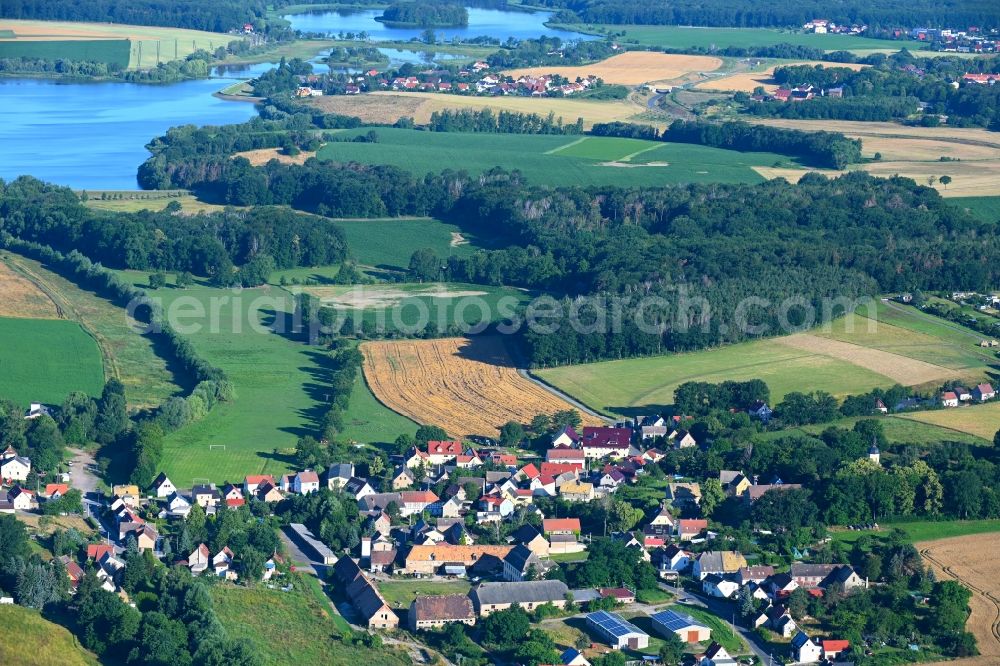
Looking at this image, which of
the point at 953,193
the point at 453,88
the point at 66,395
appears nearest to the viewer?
the point at 66,395

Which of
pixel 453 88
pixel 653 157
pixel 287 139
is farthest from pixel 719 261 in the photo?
pixel 453 88

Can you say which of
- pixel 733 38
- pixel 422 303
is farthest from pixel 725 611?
pixel 733 38

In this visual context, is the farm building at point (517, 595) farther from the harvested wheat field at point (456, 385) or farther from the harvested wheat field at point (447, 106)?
the harvested wheat field at point (447, 106)

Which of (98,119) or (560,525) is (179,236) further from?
(98,119)

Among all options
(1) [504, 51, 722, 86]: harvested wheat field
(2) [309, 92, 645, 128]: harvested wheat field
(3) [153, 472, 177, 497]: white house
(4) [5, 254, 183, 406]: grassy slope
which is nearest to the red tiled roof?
(3) [153, 472, 177, 497]: white house

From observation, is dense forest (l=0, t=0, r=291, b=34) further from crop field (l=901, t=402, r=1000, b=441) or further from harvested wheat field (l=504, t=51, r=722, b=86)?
crop field (l=901, t=402, r=1000, b=441)

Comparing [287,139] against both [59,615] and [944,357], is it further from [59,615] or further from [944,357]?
[59,615]
